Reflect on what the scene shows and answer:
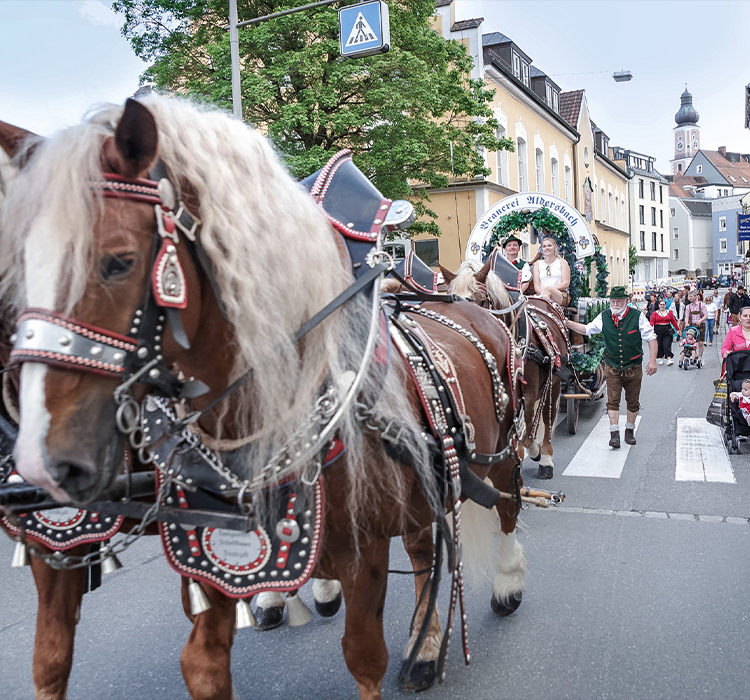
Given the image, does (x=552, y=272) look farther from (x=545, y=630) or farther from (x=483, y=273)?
(x=545, y=630)

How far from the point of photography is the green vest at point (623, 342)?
8.10 metres

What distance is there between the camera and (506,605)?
376 cm

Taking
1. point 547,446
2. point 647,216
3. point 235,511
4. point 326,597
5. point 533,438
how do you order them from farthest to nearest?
point 647,216
point 547,446
point 533,438
point 326,597
point 235,511

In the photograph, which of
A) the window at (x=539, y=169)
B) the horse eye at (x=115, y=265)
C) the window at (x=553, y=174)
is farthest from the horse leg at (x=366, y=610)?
the window at (x=553, y=174)

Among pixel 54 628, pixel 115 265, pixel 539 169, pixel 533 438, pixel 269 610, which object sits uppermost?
pixel 539 169

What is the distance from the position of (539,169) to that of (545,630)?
26.1 m

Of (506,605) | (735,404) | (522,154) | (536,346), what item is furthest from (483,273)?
(522,154)

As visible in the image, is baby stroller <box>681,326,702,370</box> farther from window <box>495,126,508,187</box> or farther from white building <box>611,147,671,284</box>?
white building <box>611,147,671,284</box>

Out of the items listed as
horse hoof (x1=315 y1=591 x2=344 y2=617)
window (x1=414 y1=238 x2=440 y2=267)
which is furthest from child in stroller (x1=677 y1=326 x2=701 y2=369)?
horse hoof (x1=315 y1=591 x2=344 y2=617)

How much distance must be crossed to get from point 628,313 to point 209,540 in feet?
23.4

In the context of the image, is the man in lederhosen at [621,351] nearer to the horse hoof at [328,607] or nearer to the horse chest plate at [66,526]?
the horse hoof at [328,607]

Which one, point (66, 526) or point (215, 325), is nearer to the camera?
point (215, 325)

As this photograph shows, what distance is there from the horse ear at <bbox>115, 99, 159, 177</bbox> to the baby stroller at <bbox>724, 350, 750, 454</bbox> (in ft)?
24.4

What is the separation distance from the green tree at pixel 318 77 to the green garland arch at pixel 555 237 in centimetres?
476
